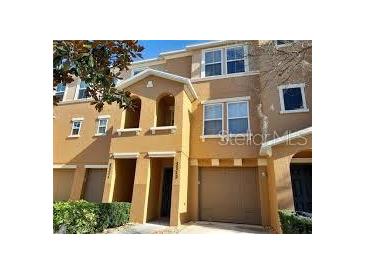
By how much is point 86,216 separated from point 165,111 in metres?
6.20

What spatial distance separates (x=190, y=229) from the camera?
8.54 metres

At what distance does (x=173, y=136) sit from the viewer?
32.4 feet

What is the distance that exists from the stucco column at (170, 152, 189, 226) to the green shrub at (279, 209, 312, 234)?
3.73 m

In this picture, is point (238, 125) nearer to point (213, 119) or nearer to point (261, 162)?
point (213, 119)

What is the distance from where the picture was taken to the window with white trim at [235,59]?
37.4 ft

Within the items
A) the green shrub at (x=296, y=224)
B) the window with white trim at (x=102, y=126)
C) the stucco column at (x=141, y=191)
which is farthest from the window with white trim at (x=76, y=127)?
the green shrub at (x=296, y=224)

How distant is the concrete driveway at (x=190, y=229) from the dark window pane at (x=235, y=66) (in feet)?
22.8

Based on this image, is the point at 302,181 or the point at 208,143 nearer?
the point at 302,181

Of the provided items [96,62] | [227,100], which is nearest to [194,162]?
[227,100]

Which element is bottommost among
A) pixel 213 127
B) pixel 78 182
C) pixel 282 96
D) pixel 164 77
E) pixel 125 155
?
pixel 78 182

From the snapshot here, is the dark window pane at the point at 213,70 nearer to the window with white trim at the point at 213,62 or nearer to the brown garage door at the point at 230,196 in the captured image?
the window with white trim at the point at 213,62
